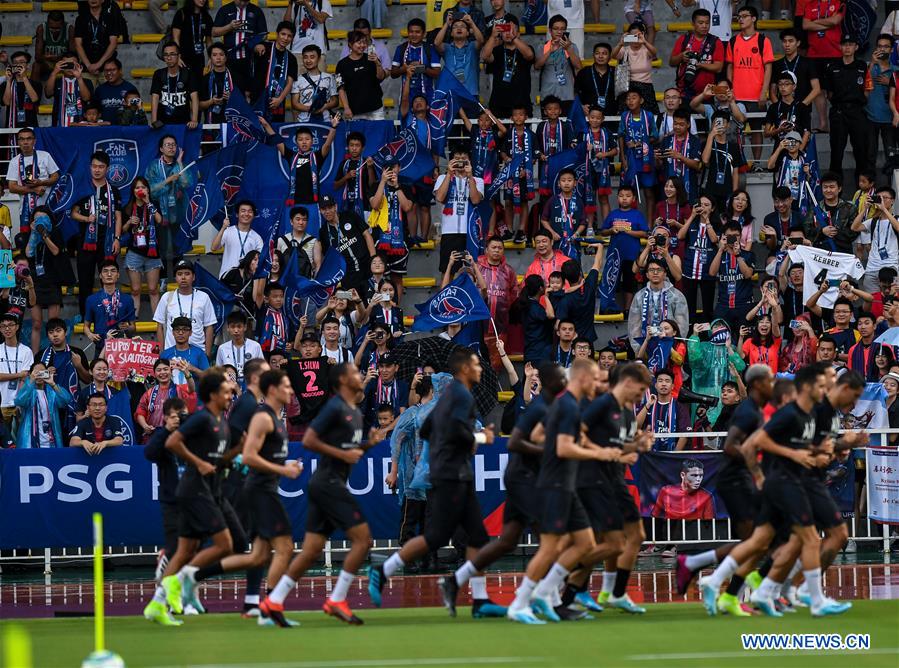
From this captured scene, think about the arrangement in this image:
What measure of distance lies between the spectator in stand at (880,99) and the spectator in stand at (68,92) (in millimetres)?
12460

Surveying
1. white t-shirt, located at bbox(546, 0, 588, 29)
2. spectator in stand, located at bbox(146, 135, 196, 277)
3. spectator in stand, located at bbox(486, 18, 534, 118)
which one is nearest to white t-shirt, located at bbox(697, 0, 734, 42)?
white t-shirt, located at bbox(546, 0, 588, 29)

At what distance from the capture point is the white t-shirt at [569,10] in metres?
25.2

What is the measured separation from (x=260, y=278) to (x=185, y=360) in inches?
93.2

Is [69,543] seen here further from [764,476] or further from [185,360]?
[764,476]

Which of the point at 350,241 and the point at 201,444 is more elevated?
the point at 350,241

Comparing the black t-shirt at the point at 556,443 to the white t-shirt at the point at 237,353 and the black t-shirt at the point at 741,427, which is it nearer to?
the black t-shirt at the point at 741,427

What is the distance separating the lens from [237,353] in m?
20.2

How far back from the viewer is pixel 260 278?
21469mm

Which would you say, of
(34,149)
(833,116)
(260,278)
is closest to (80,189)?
(34,149)

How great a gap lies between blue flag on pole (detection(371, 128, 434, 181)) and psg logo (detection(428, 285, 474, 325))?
3053 mm

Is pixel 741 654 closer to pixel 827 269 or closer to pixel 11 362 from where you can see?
pixel 827 269

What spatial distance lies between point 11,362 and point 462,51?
8.66 meters

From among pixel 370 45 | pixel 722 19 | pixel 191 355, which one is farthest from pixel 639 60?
pixel 191 355

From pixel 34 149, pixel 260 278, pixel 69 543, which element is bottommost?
pixel 69 543
